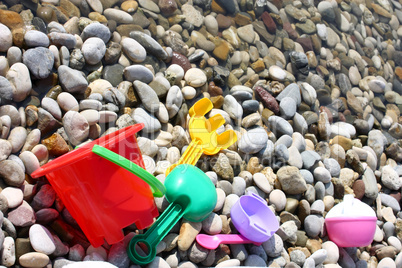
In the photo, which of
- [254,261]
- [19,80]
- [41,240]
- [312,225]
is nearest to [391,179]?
[312,225]

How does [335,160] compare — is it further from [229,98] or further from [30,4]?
[30,4]

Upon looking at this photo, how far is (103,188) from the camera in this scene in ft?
3.96

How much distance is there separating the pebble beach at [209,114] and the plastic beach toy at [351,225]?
0.05 metres

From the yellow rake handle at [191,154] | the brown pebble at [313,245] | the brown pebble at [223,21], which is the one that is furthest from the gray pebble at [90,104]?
the brown pebble at [313,245]

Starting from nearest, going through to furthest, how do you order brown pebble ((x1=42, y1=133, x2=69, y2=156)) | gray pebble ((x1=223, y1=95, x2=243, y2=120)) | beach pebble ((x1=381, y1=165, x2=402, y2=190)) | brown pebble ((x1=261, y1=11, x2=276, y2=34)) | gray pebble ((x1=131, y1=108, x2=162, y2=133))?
brown pebble ((x1=42, y1=133, x2=69, y2=156))
gray pebble ((x1=131, y1=108, x2=162, y2=133))
gray pebble ((x1=223, y1=95, x2=243, y2=120))
beach pebble ((x1=381, y1=165, x2=402, y2=190))
brown pebble ((x1=261, y1=11, x2=276, y2=34))

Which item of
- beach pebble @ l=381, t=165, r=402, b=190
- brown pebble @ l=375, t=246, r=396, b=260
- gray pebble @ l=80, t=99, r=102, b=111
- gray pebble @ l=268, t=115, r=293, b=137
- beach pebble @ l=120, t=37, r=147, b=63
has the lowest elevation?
brown pebble @ l=375, t=246, r=396, b=260

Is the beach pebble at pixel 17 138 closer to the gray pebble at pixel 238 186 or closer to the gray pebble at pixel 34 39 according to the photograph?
the gray pebble at pixel 34 39

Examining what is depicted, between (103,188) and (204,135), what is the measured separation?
1.97ft

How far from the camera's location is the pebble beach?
4.37 feet

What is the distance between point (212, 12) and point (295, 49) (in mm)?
559

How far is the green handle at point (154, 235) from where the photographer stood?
4.29 feet

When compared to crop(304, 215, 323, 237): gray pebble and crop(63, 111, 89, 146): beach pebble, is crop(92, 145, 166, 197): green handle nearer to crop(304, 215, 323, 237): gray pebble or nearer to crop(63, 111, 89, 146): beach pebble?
crop(63, 111, 89, 146): beach pebble

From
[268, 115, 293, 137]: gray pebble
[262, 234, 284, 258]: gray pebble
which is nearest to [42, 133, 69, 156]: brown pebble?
[262, 234, 284, 258]: gray pebble

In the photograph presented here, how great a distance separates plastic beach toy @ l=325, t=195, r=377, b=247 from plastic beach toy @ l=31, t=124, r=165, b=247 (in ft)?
2.79
